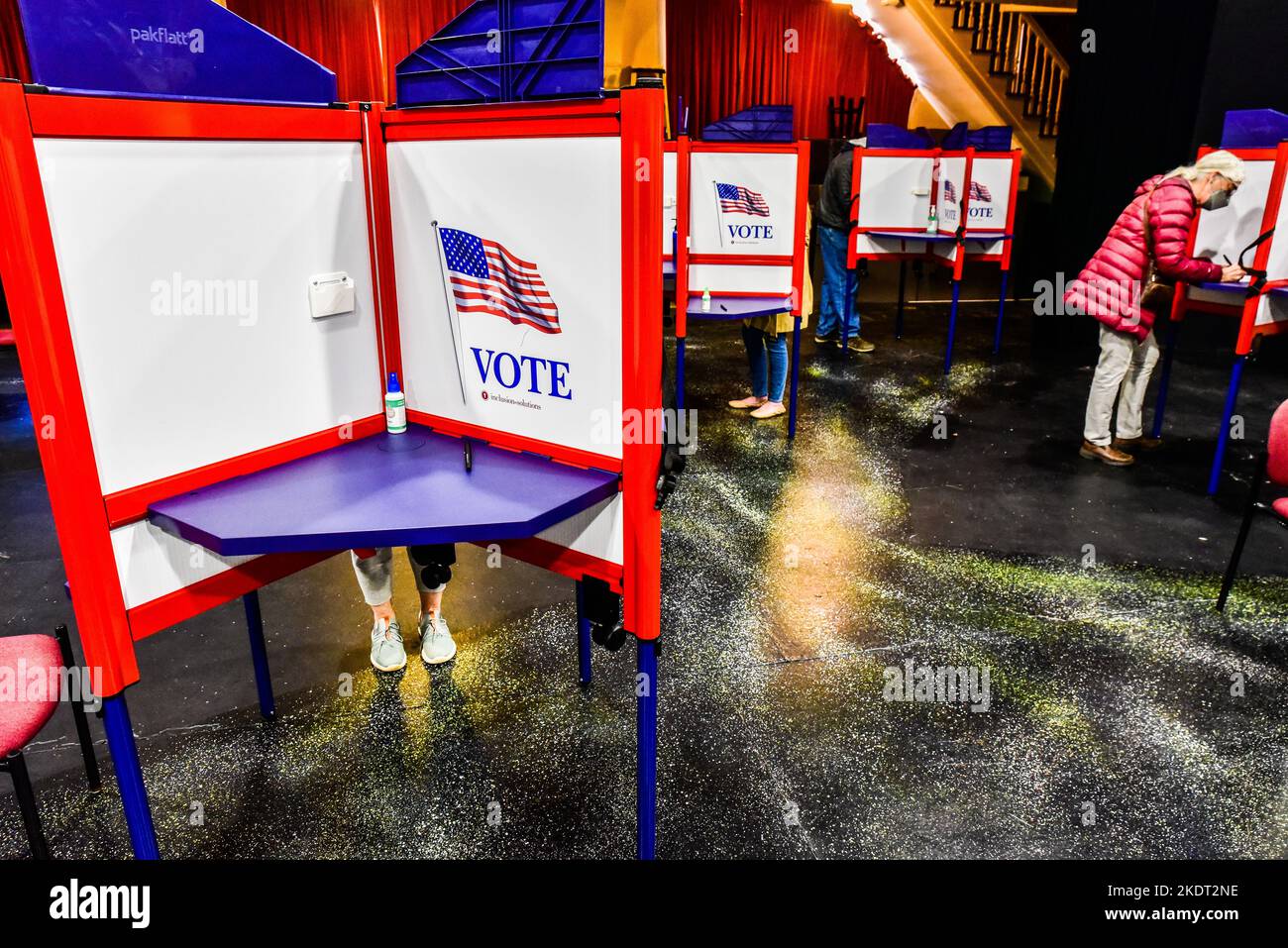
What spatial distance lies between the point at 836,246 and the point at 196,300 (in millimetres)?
6480

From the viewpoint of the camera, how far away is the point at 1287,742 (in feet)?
8.62

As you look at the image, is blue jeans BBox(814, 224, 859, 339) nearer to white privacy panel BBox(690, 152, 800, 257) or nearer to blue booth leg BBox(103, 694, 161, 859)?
white privacy panel BBox(690, 152, 800, 257)

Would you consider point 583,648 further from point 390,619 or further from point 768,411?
point 768,411

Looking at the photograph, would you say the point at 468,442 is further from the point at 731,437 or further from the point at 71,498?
the point at 731,437

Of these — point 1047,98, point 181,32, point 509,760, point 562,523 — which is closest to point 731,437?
point 509,760

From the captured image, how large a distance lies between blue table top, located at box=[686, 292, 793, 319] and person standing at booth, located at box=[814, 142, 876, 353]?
8.17 ft

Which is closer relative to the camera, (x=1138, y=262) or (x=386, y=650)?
(x=386, y=650)

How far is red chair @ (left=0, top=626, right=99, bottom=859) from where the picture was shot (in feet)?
5.69

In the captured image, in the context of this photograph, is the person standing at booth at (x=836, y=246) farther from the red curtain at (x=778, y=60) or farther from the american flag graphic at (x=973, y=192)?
the red curtain at (x=778, y=60)

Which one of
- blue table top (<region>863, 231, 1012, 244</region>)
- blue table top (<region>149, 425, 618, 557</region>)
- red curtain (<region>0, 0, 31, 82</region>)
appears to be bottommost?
blue table top (<region>149, 425, 618, 557</region>)

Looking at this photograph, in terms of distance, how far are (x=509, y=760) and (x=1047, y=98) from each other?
11666 mm

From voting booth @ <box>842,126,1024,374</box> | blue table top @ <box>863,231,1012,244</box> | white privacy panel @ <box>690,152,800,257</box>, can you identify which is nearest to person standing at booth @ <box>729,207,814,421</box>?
white privacy panel @ <box>690,152,800,257</box>

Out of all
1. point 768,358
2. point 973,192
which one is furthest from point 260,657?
point 973,192

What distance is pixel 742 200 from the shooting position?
4.98m
